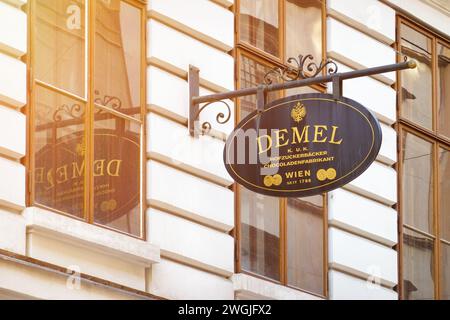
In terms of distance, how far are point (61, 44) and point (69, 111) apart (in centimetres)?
63

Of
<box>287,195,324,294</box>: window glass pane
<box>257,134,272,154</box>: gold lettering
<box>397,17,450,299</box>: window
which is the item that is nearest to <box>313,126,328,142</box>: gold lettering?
<box>257,134,272,154</box>: gold lettering

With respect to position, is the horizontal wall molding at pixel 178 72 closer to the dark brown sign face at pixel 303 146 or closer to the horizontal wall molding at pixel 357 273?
the dark brown sign face at pixel 303 146

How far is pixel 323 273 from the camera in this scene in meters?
18.5

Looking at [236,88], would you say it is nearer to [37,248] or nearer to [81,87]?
[81,87]

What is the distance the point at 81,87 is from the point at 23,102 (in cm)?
101

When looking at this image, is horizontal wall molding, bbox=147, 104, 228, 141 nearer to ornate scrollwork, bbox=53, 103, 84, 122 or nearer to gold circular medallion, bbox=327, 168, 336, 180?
ornate scrollwork, bbox=53, 103, 84, 122

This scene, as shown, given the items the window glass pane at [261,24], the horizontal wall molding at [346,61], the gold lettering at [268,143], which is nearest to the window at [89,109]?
the gold lettering at [268,143]

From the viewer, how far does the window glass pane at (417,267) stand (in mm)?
19969

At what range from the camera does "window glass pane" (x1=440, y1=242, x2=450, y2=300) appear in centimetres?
2061

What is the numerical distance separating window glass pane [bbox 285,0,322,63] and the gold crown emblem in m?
2.90

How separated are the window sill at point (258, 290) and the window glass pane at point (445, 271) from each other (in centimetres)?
333

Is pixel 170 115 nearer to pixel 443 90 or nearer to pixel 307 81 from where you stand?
pixel 307 81

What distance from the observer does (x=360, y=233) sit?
19078 mm
